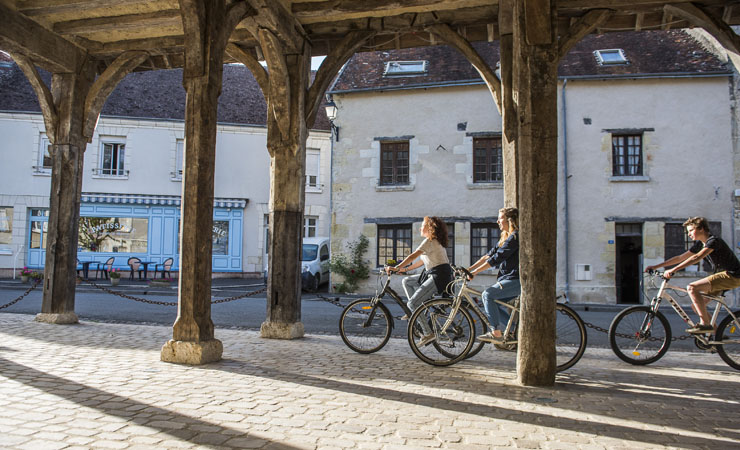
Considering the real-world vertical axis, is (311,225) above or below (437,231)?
above

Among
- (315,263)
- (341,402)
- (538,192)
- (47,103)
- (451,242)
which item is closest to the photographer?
(341,402)

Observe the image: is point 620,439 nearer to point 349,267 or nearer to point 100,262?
point 349,267

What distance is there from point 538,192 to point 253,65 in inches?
182

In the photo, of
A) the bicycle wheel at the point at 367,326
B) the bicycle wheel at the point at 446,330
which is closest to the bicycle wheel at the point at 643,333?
the bicycle wheel at the point at 446,330

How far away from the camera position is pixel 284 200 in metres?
7.16

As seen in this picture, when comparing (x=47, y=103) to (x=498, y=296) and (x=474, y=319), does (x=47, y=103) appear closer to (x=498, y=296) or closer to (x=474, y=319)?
(x=474, y=319)

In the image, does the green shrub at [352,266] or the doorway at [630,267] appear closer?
the green shrub at [352,266]

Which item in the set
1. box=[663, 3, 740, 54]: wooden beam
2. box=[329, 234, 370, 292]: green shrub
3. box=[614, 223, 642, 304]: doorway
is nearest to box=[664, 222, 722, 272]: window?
box=[614, 223, 642, 304]: doorway

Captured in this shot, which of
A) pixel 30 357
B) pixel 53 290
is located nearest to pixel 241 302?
pixel 53 290

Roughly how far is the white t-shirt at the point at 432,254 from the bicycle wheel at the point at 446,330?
51 centimetres

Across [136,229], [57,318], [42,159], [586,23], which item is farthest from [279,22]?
[42,159]

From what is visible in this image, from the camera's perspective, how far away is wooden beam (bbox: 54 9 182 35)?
286 inches

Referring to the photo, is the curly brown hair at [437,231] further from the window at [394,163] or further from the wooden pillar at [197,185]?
the window at [394,163]

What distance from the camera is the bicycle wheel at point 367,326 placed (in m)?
6.10
